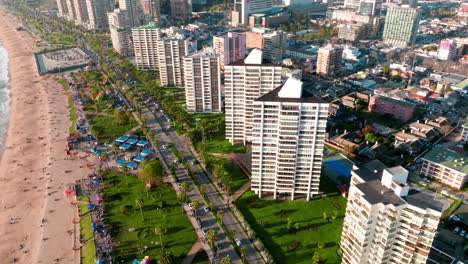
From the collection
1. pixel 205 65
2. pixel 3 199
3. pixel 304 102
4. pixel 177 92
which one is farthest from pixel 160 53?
pixel 304 102

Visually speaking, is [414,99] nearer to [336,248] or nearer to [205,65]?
[205,65]

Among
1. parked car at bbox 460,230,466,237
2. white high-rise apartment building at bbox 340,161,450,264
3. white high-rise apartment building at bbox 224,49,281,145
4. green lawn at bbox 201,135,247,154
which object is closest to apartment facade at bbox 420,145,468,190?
parked car at bbox 460,230,466,237

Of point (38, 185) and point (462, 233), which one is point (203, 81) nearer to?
point (38, 185)

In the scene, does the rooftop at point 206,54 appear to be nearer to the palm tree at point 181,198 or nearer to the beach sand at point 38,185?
the beach sand at point 38,185

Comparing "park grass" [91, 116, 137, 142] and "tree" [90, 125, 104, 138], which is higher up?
"tree" [90, 125, 104, 138]

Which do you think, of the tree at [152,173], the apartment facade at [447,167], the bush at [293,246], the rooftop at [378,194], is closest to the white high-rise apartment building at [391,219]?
the rooftop at [378,194]

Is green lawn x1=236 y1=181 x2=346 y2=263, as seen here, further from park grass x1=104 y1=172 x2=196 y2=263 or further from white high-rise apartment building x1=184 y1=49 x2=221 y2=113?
white high-rise apartment building x1=184 y1=49 x2=221 y2=113

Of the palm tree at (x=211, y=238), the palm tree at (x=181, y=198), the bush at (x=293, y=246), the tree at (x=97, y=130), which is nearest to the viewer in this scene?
the palm tree at (x=211, y=238)
